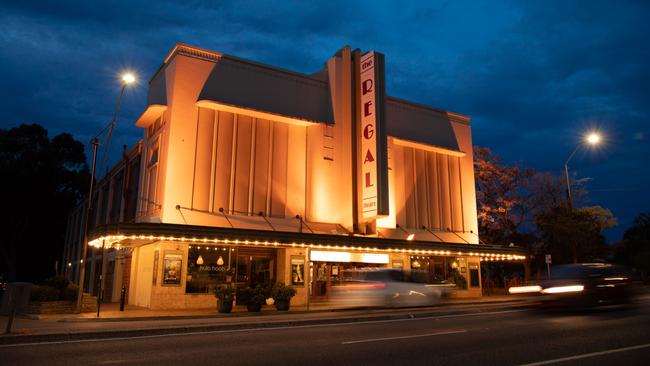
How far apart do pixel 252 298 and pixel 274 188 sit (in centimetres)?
708

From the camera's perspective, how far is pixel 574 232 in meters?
38.2

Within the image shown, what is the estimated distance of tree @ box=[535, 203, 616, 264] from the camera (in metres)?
39.2

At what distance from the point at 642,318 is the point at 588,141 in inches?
644

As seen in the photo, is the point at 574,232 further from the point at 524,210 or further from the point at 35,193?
the point at 35,193

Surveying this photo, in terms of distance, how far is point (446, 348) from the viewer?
9.05 metres

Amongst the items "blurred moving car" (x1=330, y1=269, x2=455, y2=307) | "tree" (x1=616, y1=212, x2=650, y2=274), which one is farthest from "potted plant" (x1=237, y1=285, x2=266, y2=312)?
"tree" (x1=616, y1=212, x2=650, y2=274)

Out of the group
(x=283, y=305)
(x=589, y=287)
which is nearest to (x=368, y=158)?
(x=283, y=305)

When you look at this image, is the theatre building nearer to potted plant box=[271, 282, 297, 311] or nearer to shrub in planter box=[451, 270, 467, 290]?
shrub in planter box=[451, 270, 467, 290]

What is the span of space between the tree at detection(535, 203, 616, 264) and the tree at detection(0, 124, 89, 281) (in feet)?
167

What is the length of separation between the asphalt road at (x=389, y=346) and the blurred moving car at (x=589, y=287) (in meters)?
1.07

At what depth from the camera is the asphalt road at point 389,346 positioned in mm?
8062

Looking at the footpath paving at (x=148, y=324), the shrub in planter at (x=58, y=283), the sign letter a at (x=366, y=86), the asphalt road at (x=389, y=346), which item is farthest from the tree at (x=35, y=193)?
the asphalt road at (x=389, y=346)

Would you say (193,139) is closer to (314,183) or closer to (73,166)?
(314,183)

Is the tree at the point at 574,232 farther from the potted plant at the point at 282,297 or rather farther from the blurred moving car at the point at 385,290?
the potted plant at the point at 282,297
